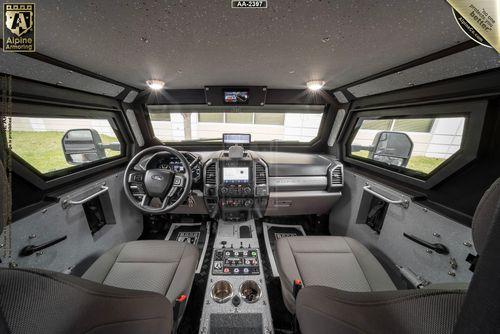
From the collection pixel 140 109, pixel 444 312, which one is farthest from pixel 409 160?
pixel 140 109

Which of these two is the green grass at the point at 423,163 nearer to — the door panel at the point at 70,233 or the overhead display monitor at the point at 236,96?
the overhead display monitor at the point at 236,96

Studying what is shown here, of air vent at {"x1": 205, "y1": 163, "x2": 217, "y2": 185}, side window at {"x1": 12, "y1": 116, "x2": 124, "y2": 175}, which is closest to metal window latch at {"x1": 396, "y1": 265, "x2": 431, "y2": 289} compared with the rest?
air vent at {"x1": 205, "y1": 163, "x2": 217, "y2": 185}

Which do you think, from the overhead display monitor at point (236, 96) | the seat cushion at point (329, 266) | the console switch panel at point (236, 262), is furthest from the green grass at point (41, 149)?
the seat cushion at point (329, 266)

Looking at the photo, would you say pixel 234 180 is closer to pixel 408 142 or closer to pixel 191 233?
pixel 191 233

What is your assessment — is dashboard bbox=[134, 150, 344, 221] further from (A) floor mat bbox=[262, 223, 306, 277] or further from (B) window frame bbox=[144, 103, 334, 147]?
(B) window frame bbox=[144, 103, 334, 147]

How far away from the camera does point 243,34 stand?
1.11m

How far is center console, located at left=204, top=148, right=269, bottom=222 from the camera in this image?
7.61 feet

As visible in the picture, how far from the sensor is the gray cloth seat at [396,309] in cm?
54

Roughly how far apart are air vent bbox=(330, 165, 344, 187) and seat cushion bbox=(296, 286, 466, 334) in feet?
6.05

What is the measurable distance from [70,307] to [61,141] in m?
2.18

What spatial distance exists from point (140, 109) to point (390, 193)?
12.3 feet

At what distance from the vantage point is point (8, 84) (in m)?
1.25

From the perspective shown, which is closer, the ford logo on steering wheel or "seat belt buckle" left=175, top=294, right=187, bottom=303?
"seat belt buckle" left=175, top=294, right=187, bottom=303

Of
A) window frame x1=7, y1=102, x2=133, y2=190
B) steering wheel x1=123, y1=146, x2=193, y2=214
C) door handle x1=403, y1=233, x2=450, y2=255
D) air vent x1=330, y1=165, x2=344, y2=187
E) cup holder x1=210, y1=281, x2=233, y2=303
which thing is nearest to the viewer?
door handle x1=403, y1=233, x2=450, y2=255
